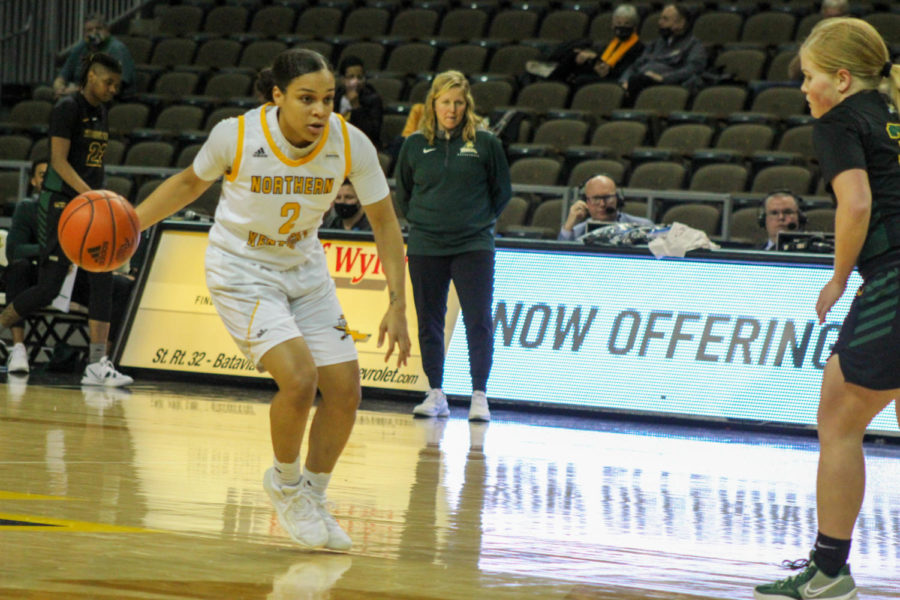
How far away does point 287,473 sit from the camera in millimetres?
3762

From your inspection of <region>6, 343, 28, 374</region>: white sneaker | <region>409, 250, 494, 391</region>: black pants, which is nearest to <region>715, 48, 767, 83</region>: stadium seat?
<region>409, 250, 494, 391</region>: black pants

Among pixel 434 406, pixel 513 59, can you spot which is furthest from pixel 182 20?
pixel 434 406

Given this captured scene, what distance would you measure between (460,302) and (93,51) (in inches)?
300

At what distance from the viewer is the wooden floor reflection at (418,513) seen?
9.79ft

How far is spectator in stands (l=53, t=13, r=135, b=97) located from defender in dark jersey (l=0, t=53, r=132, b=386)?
490 centimetres

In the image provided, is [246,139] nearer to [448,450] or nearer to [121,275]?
[448,450]

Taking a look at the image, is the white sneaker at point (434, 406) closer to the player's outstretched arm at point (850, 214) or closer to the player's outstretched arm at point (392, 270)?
the player's outstretched arm at point (392, 270)

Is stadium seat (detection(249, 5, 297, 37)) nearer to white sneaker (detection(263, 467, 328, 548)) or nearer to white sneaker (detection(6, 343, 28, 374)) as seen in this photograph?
white sneaker (detection(6, 343, 28, 374))

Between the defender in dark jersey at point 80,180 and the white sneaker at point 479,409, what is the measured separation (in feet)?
8.45

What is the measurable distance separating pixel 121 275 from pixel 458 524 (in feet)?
21.6

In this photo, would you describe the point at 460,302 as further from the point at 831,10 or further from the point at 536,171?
the point at 831,10

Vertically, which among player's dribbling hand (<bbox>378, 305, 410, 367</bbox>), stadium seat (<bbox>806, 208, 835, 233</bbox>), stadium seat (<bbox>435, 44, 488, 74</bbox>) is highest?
stadium seat (<bbox>435, 44, 488, 74</bbox>)

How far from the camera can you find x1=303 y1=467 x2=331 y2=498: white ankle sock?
12.5 feet

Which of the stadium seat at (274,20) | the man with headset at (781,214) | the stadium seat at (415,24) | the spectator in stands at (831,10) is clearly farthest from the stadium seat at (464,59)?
the man with headset at (781,214)
